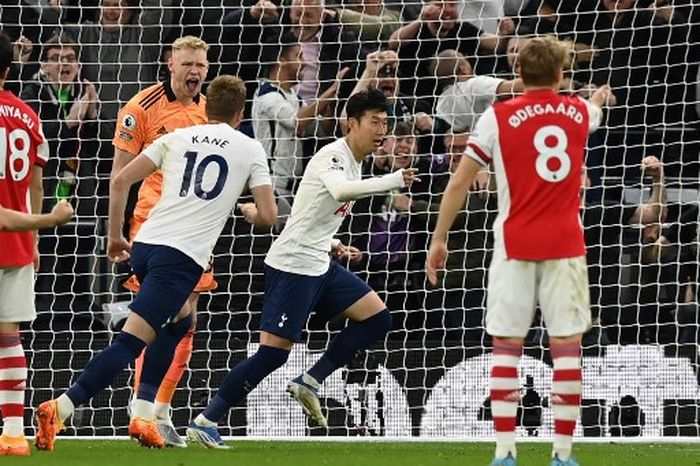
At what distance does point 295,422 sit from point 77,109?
2968 mm

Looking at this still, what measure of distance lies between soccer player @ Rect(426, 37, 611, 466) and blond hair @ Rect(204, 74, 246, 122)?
200cm

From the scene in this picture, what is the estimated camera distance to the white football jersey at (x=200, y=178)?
8555mm

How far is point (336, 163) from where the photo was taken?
9125 millimetres

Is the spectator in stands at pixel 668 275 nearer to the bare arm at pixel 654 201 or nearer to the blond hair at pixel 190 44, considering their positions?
the bare arm at pixel 654 201

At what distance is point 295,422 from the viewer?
1145 centimetres

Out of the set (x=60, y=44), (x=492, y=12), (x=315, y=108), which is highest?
(x=492, y=12)

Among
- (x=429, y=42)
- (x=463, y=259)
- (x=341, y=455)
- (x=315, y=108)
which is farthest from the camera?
(x=429, y=42)

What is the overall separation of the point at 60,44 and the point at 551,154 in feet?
20.2

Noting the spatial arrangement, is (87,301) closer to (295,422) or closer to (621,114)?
(295,422)

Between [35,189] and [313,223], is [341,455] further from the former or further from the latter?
[35,189]

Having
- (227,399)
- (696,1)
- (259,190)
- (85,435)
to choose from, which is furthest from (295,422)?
(696,1)

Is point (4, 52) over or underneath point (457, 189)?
over

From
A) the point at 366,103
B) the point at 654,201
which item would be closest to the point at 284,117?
the point at 654,201

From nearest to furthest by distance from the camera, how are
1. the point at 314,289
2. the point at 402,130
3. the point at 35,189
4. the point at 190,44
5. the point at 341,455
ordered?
the point at 35,189, the point at 341,455, the point at 314,289, the point at 190,44, the point at 402,130
